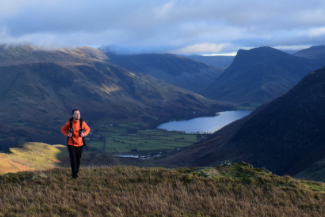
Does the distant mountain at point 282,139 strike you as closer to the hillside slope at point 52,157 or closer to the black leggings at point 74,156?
the hillside slope at point 52,157

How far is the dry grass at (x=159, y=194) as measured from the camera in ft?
36.8

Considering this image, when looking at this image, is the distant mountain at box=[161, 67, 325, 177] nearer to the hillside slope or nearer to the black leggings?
the hillside slope

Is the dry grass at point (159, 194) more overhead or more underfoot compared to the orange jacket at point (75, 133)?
more underfoot

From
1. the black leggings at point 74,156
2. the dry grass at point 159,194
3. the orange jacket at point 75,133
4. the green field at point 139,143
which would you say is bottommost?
the green field at point 139,143

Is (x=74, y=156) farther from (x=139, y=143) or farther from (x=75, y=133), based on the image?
(x=139, y=143)

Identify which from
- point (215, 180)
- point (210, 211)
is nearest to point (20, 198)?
point (210, 211)

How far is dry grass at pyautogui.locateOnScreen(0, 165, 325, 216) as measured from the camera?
36.8ft

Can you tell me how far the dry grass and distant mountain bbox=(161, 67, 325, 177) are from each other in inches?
2493

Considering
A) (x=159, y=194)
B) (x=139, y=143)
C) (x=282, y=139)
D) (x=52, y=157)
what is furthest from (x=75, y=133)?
(x=139, y=143)

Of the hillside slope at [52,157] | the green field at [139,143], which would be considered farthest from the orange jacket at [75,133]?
the green field at [139,143]

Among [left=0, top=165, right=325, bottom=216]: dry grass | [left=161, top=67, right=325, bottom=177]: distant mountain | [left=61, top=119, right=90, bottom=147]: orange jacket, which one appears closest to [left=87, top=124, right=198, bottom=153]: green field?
[left=161, top=67, right=325, bottom=177]: distant mountain

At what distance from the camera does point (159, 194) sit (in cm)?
1282

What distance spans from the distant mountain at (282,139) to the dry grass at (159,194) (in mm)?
63315

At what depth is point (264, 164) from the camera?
84.6 meters
